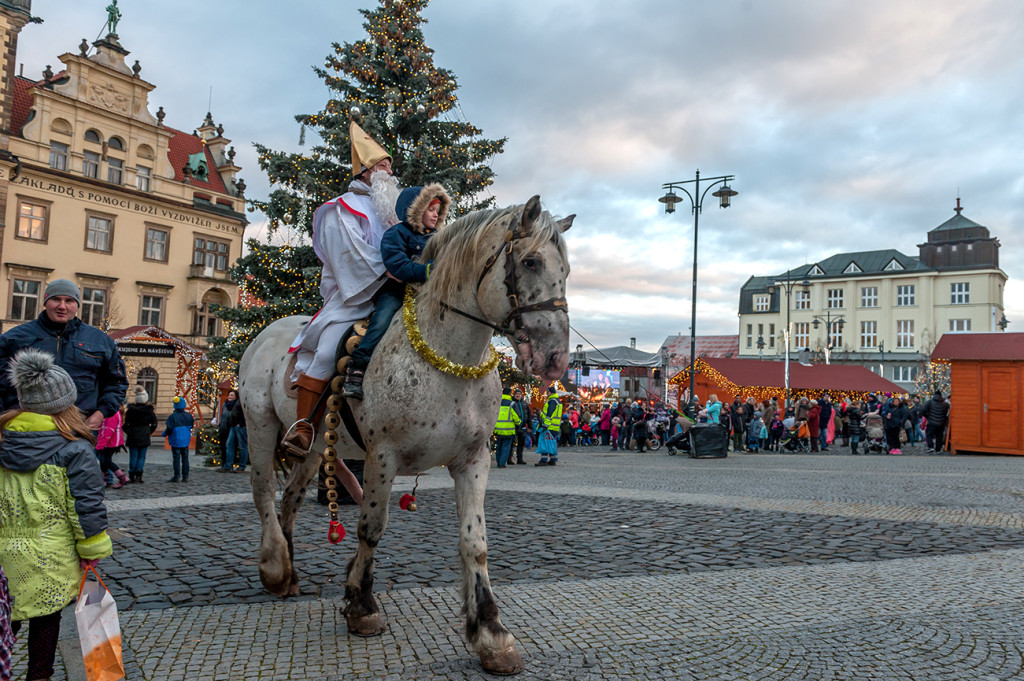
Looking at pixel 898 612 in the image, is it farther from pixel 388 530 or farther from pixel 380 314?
pixel 388 530

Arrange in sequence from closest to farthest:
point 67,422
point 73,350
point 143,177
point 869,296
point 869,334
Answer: point 67,422
point 73,350
point 143,177
point 869,334
point 869,296

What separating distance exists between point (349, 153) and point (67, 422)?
42.2ft

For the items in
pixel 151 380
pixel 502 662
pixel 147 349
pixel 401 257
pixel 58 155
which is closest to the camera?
pixel 502 662

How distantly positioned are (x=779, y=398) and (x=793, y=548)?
31711 mm

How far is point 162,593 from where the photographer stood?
15.2 feet

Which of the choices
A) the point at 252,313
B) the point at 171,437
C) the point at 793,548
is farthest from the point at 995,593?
the point at 252,313

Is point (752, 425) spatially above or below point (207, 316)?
below

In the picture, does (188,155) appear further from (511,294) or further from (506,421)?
(511,294)

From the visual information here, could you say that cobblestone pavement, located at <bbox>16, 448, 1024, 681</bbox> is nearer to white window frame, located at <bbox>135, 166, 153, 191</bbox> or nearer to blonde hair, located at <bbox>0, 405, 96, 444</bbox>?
blonde hair, located at <bbox>0, 405, 96, 444</bbox>

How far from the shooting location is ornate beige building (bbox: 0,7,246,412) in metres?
31.6

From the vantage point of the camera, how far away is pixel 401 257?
4027 mm

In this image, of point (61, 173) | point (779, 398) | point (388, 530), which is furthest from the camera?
point (779, 398)

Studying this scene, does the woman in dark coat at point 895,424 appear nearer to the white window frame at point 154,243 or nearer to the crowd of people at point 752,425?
the crowd of people at point 752,425

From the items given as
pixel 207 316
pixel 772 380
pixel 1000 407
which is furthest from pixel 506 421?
pixel 207 316
